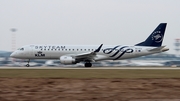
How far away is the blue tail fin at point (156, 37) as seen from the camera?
44.7 meters

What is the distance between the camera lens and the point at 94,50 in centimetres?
4397

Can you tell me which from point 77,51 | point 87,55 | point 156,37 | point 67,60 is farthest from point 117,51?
point 67,60

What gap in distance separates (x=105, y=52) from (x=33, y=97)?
91.2 feet

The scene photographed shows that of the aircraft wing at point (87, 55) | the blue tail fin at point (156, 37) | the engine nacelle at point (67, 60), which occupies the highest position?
the blue tail fin at point (156, 37)

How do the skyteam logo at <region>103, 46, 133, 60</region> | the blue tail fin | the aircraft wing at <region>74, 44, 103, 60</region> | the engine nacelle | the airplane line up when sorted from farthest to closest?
the blue tail fin < the skyteam logo at <region>103, 46, 133, 60</region> < the airplane < the aircraft wing at <region>74, 44, 103, 60</region> < the engine nacelle

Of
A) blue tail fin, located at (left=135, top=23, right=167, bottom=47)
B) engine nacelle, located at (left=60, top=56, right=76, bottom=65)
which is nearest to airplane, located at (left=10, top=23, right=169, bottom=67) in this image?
blue tail fin, located at (left=135, top=23, right=167, bottom=47)

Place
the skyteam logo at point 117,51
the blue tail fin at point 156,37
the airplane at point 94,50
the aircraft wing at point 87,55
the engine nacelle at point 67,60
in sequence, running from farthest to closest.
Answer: the blue tail fin at point 156,37 → the skyteam logo at point 117,51 → the airplane at point 94,50 → the aircraft wing at point 87,55 → the engine nacelle at point 67,60

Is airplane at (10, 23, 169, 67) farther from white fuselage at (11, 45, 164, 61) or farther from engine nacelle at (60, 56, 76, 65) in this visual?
engine nacelle at (60, 56, 76, 65)

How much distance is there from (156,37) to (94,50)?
8.34 m

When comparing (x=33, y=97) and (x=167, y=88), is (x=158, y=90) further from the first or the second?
(x=33, y=97)

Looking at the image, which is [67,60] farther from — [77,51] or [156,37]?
[156,37]

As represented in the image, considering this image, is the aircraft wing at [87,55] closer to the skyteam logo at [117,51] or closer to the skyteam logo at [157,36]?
the skyteam logo at [117,51]

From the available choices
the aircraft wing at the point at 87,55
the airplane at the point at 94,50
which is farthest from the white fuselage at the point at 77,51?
the aircraft wing at the point at 87,55

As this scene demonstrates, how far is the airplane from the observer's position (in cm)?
4328
